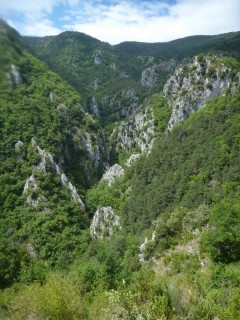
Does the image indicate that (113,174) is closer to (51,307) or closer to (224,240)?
(224,240)

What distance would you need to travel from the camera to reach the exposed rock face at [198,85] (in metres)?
122

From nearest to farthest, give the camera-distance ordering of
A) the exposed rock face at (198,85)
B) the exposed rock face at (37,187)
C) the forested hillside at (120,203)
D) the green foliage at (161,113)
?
the forested hillside at (120,203) < the exposed rock face at (37,187) < the exposed rock face at (198,85) < the green foliage at (161,113)

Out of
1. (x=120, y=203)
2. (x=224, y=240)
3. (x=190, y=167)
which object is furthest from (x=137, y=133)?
(x=224, y=240)

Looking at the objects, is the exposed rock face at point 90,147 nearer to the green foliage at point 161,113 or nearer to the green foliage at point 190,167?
the green foliage at point 190,167

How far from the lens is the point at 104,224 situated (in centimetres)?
9912

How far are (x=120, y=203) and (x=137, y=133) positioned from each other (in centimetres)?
5406

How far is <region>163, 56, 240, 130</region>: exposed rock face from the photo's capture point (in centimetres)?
12181

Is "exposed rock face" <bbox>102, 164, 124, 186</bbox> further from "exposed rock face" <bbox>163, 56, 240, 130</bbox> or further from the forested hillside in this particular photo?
"exposed rock face" <bbox>163, 56, 240, 130</bbox>

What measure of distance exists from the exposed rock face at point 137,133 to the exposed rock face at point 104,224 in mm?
41522

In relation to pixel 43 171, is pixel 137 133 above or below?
below

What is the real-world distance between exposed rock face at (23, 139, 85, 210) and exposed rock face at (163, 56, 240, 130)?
47.1m

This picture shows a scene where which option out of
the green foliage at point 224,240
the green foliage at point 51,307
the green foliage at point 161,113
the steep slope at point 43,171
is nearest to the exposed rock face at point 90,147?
the steep slope at point 43,171

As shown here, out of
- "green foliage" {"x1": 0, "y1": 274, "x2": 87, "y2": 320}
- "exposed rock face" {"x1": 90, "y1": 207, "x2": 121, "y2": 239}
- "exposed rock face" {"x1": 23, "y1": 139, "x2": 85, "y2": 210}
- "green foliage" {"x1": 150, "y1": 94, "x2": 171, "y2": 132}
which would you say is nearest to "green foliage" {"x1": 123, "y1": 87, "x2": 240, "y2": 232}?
"exposed rock face" {"x1": 90, "y1": 207, "x2": 121, "y2": 239}

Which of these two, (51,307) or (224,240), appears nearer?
(51,307)
